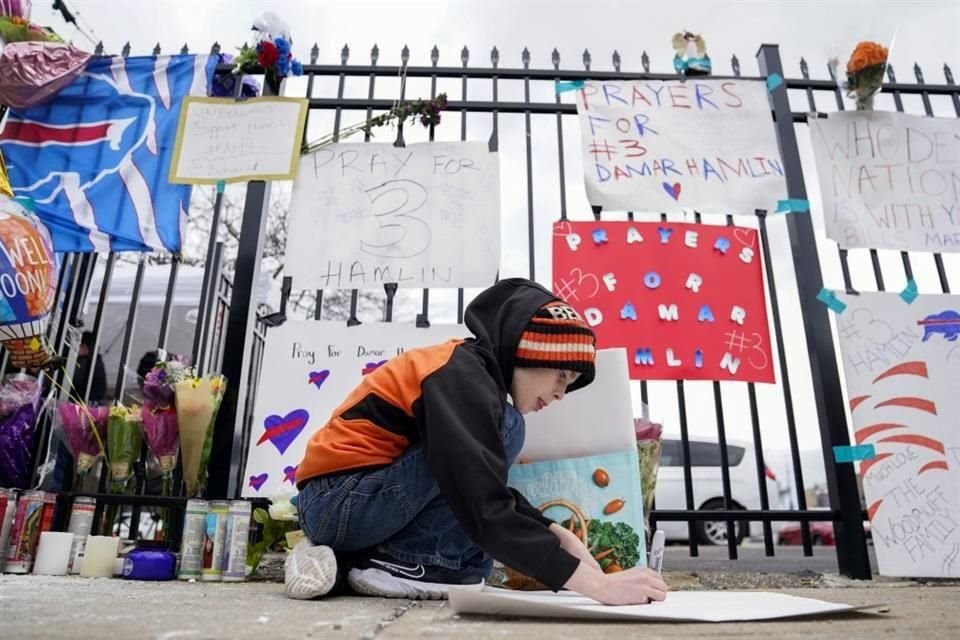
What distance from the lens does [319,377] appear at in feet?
8.30

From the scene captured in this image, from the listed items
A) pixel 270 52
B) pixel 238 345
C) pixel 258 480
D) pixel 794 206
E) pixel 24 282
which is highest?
pixel 270 52

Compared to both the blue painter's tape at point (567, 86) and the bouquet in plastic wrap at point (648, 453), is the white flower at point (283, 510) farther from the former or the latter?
the blue painter's tape at point (567, 86)

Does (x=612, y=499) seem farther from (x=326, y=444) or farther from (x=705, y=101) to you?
(x=705, y=101)

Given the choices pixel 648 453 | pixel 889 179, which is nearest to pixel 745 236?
pixel 889 179

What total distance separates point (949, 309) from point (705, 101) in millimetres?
1383

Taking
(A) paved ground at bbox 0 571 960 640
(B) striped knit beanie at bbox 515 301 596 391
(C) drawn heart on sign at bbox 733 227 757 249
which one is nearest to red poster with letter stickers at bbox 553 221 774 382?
(C) drawn heart on sign at bbox 733 227 757 249

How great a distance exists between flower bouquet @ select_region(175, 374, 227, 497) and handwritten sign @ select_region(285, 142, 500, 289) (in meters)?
0.58

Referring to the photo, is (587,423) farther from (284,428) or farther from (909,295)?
(909,295)

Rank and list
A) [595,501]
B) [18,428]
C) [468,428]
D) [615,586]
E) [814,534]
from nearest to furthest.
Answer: [615,586] < [468,428] < [595,501] < [18,428] < [814,534]

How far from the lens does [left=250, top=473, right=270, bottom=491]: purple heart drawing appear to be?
7.88ft

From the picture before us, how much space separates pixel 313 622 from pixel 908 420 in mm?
2418

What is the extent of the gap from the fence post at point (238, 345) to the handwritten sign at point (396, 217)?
15 cm

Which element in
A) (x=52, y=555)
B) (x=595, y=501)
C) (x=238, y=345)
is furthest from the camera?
(x=238, y=345)

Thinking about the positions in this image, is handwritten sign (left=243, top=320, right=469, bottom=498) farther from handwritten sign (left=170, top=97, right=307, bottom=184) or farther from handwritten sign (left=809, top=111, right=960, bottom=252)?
handwritten sign (left=809, top=111, right=960, bottom=252)
